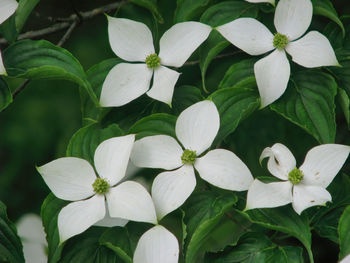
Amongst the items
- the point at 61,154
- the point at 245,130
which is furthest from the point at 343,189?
the point at 61,154

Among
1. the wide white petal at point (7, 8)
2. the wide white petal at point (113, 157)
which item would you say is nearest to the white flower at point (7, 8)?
the wide white petal at point (7, 8)

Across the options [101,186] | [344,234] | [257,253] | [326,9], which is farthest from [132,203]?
[326,9]

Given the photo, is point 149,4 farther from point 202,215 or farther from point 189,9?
point 202,215

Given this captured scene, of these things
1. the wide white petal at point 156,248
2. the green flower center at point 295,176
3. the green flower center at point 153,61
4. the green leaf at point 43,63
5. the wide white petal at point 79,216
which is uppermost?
the green leaf at point 43,63

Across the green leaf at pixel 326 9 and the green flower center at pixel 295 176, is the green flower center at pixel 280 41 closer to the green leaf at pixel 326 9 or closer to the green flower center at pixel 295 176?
the green leaf at pixel 326 9

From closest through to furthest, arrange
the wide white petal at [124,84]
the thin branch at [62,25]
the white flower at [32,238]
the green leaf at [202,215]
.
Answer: the green leaf at [202,215] < the wide white petal at [124,84] < the white flower at [32,238] < the thin branch at [62,25]

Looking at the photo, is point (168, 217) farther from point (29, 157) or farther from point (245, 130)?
point (29, 157)
